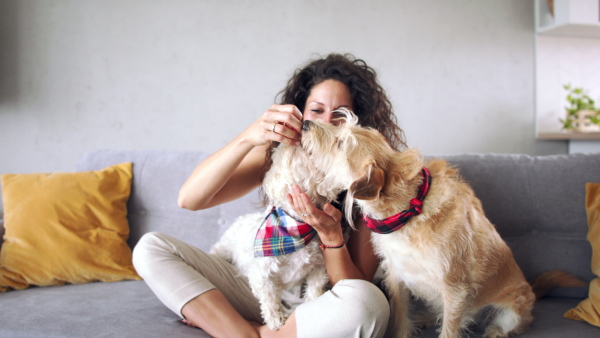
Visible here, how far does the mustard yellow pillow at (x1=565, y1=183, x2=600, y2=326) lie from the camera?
1768 mm

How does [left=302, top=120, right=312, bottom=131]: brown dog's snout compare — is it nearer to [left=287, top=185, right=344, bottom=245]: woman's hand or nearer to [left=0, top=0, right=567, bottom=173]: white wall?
[left=287, top=185, right=344, bottom=245]: woman's hand

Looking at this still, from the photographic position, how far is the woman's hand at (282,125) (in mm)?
1385

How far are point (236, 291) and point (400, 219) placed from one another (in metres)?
0.75

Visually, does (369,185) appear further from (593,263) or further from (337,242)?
(593,263)

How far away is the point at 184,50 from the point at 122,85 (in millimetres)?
466

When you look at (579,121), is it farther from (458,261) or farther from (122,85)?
(122,85)

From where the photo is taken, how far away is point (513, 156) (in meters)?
2.26

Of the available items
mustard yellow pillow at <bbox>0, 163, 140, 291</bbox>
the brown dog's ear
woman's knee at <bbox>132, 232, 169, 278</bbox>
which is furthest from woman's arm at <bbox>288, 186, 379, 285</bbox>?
mustard yellow pillow at <bbox>0, 163, 140, 291</bbox>

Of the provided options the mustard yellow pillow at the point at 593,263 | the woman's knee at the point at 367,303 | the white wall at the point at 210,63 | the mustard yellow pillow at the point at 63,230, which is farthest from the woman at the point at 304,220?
the white wall at the point at 210,63

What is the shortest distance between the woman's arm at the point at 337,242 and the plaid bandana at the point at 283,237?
5 cm

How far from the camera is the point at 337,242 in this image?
1.62 meters

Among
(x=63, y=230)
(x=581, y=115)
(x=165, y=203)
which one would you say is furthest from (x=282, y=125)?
(x=581, y=115)

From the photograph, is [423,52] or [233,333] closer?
[233,333]

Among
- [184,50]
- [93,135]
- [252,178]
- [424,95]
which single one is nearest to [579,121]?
[424,95]
